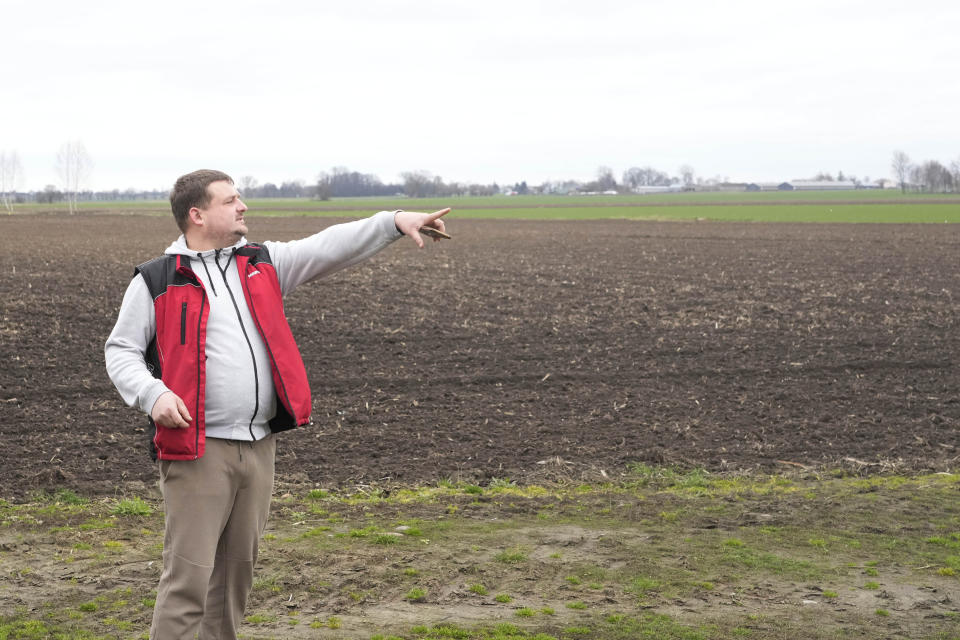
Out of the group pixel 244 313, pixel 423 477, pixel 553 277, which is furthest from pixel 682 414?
pixel 553 277

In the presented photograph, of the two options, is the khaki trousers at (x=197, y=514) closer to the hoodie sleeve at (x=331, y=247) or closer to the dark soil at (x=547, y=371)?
the hoodie sleeve at (x=331, y=247)

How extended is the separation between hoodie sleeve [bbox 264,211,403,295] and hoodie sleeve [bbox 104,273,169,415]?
1.76 ft

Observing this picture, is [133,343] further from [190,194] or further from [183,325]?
[190,194]

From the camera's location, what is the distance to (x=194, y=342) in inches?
138

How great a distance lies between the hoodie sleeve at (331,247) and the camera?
12.8 feet

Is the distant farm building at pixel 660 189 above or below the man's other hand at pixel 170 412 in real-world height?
above

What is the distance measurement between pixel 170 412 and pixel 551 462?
5931mm

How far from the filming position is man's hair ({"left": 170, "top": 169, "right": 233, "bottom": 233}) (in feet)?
12.1

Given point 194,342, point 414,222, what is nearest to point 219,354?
point 194,342

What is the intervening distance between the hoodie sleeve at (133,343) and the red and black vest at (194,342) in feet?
0.15

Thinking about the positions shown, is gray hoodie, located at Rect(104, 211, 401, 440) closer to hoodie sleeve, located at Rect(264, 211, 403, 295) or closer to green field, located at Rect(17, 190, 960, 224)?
hoodie sleeve, located at Rect(264, 211, 403, 295)

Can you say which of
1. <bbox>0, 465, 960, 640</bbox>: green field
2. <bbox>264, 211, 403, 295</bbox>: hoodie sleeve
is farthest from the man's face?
<bbox>0, 465, 960, 640</bbox>: green field

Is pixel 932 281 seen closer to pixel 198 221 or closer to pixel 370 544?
pixel 370 544

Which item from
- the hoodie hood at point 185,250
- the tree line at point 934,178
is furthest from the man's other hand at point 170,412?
the tree line at point 934,178
